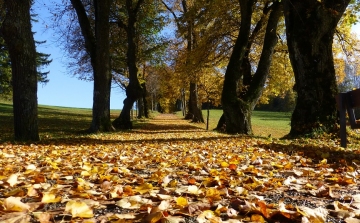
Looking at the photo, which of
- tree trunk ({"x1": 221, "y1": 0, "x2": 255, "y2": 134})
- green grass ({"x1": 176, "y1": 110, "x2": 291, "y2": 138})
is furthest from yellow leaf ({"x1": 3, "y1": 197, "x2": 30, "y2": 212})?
tree trunk ({"x1": 221, "y1": 0, "x2": 255, "y2": 134})

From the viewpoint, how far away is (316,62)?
8.59 meters

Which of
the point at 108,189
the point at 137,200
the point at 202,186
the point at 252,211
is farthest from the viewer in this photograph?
the point at 202,186

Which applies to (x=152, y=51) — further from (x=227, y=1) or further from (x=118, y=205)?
(x=118, y=205)

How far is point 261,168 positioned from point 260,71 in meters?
9.64

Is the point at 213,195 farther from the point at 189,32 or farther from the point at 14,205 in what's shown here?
the point at 189,32

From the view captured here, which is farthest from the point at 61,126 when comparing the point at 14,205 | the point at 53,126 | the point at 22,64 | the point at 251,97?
the point at 14,205

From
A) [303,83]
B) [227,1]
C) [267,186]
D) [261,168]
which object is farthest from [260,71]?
[267,186]

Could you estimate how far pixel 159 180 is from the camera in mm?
2967

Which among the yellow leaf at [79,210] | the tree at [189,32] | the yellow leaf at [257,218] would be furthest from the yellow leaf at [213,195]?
the tree at [189,32]

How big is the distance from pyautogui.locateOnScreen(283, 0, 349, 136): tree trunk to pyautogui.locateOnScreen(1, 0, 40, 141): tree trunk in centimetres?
729

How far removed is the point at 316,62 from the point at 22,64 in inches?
312

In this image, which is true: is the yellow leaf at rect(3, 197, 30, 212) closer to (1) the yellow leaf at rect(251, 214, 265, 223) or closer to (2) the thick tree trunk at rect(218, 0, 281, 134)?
(1) the yellow leaf at rect(251, 214, 265, 223)

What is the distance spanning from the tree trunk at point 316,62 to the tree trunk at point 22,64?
729cm

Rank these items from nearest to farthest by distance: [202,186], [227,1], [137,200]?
1. [137,200]
2. [202,186]
3. [227,1]
